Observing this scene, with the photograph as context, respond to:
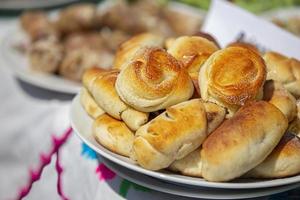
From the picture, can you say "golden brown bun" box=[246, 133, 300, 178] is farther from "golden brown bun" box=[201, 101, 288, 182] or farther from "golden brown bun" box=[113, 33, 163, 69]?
"golden brown bun" box=[113, 33, 163, 69]

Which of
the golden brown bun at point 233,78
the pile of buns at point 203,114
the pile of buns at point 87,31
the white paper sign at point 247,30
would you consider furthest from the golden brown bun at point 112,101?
the pile of buns at point 87,31

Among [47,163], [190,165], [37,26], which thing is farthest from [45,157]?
[37,26]

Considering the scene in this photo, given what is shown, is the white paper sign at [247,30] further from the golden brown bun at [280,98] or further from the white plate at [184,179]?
the white plate at [184,179]

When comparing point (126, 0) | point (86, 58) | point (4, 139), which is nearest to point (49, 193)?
point (4, 139)

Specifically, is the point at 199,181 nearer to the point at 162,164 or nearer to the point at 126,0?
the point at 162,164

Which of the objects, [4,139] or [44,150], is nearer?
[44,150]

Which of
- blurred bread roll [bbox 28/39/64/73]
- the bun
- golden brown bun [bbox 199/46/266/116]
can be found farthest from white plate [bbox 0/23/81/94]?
golden brown bun [bbox 199/46/266/116]

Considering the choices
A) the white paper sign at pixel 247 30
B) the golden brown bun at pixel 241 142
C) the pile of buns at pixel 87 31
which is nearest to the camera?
the golden brown bun at pixel 241 142
